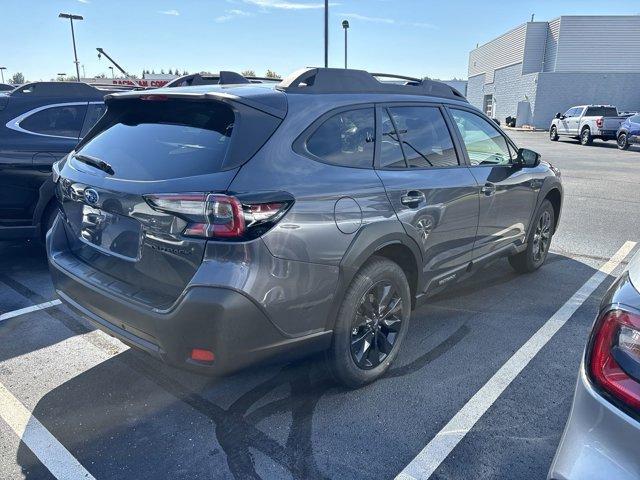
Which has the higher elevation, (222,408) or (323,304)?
(323,304)

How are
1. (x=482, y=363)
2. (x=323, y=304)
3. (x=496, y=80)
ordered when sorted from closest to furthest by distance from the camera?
(x=323, y=304) < (x=482, y=363) < (x=496, y=80)

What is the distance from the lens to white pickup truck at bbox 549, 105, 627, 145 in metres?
23.6

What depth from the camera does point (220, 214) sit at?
2350mm

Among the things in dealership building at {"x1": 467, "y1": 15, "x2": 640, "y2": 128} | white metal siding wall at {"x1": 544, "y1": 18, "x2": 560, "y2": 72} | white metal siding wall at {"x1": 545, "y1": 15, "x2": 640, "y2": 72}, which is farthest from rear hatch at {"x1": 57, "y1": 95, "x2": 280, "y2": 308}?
white metal siding wall at {"x1": 544, "y1": 18, "x2": 560, "y2": 72}

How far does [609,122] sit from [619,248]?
66.5 feet

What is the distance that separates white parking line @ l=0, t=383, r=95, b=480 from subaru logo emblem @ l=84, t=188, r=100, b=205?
126 centimetres

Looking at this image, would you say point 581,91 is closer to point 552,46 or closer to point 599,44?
point 599,44

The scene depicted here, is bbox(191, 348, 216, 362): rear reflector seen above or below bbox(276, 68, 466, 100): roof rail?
below

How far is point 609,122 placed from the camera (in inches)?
926

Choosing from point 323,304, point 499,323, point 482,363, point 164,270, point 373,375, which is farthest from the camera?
point 499,323

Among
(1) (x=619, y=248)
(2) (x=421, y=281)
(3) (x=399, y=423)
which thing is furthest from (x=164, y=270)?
(1) (x=619, y=248)

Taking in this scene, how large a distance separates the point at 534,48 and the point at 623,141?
2391 cm

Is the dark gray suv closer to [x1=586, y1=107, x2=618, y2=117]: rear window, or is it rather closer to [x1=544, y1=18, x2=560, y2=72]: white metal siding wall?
[x1=586, y1=107, x2=618, y2=117]: rear window

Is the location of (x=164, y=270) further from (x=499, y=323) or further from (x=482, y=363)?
Result: (x=499, y=323)
